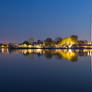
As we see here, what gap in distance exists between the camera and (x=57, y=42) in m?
140

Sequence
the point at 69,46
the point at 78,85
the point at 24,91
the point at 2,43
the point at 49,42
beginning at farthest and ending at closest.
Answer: the point at 2,43
the point at 49,42
the point at 69,46
the point at 78,85
the point at 24,91

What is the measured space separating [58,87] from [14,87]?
229 centimetres

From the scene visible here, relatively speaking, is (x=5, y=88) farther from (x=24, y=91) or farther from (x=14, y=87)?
(x=24, y=91)

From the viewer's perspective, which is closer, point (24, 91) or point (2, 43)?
point (24, 91)

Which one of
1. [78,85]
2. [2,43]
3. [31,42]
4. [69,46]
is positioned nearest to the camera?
[78,85]

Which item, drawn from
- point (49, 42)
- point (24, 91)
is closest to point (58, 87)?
point (24, 91)

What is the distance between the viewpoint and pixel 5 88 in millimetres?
7504

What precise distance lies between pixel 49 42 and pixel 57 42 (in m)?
8.77

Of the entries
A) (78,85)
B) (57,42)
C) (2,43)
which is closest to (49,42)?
(57,42)

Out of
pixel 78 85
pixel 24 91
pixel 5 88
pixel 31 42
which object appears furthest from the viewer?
pixel 31 42

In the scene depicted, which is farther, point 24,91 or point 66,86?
point 66,86

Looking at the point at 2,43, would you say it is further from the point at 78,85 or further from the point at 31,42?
the point at 78,85

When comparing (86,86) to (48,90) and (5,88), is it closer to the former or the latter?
(48,90)

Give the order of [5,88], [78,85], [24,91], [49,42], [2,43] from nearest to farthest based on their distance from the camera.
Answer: [24,91] < [5,88] < [78,85] < [49,42] < [2,43]
